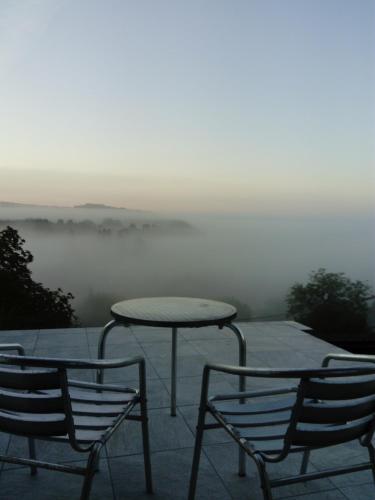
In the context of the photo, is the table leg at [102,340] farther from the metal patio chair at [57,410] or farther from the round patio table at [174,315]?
the metal patio chair at [57,410]

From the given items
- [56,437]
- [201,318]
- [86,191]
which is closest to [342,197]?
[86,191]

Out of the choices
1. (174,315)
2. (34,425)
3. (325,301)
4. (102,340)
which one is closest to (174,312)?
(174,315)

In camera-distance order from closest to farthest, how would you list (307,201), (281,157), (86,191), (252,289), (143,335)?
(143,335) < (252,289) < (281,157) < (307,201) < (86,191)

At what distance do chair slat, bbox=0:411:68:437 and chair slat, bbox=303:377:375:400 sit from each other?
0.70 m

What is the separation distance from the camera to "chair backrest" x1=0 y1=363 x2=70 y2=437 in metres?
1.24

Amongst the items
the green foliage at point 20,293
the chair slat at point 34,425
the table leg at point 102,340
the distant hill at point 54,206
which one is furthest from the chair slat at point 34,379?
the green foliage at point 20,293

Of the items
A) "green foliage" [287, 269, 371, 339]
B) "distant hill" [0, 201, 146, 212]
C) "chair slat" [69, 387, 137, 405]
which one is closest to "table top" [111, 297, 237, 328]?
"chair slat" [69, 387, 137, 405]

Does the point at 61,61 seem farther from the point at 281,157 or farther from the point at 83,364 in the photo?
the point at 83,364

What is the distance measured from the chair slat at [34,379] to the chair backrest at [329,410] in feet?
2.17

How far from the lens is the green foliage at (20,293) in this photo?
30.0 ft

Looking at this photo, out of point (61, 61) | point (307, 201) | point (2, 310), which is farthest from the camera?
point (2, 310)

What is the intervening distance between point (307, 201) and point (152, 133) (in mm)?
2823

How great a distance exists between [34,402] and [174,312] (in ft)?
3.19

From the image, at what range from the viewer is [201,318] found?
80.2 inches
